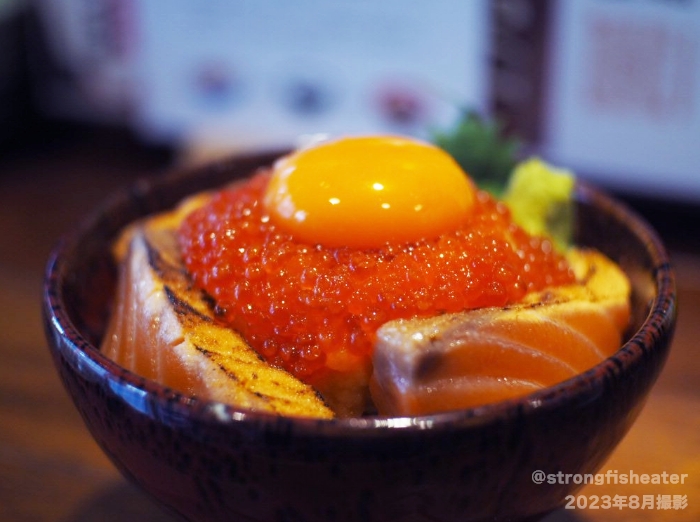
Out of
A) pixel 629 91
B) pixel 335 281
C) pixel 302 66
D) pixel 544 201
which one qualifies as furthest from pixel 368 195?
pixel 302 66

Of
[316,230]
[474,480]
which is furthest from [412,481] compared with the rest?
[316,230]

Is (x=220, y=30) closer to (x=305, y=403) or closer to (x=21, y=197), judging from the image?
(x=21, y=197)

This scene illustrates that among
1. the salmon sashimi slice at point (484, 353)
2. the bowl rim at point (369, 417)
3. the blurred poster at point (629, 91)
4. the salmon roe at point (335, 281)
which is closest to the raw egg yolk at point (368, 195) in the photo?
the salmon roe at point (335, 281)

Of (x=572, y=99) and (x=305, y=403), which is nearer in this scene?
(x=305, y=403)

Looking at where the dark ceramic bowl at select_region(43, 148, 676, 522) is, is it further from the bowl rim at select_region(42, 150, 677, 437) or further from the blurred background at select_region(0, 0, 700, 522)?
the blurred background at select_region(0, 0, 700, 522)

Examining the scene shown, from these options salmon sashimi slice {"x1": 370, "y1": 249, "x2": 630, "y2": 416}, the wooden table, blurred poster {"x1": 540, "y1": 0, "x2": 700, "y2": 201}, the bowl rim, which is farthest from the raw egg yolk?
blurred poster {"x1": 540, "y1": 0, "x2": 700, "y2": 201}

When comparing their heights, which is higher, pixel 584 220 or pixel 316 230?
pixel 316 230

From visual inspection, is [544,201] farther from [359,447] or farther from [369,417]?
[359,447]
